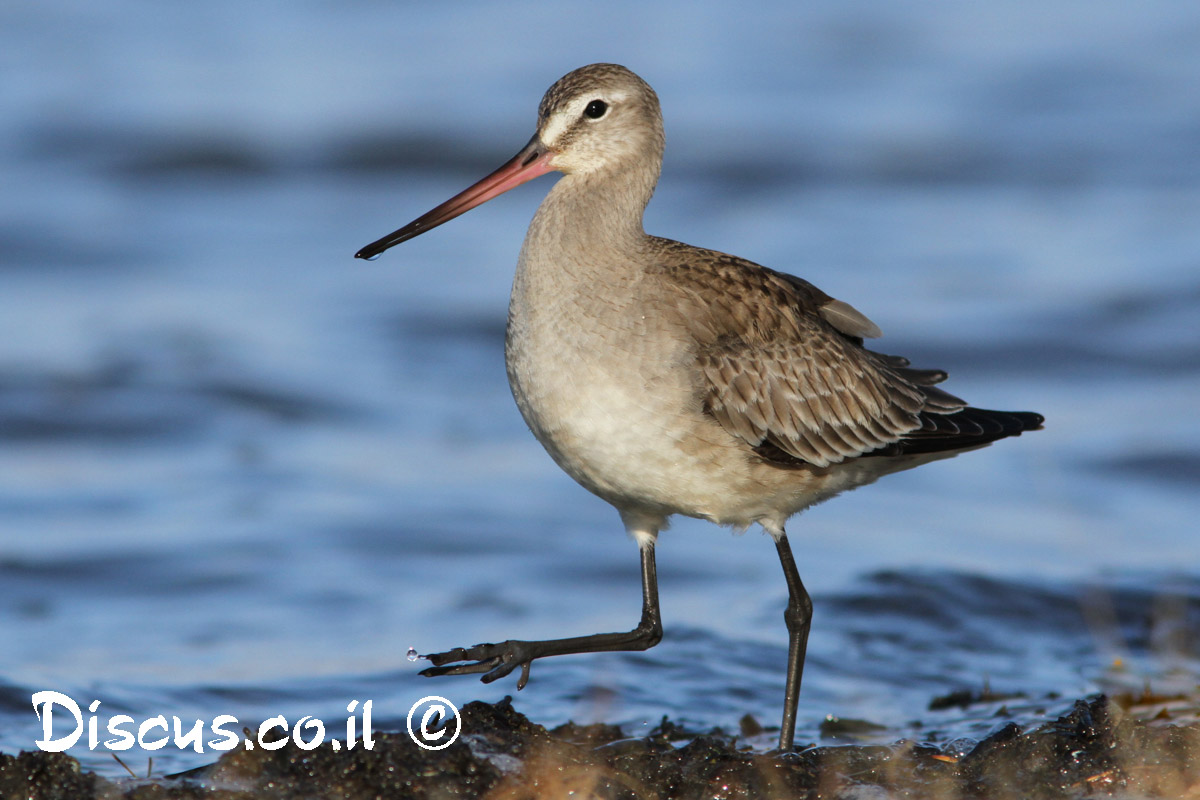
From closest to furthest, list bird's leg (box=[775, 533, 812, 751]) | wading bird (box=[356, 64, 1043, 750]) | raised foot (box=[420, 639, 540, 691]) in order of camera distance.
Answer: wading bird (box=[356, 64, 1043, 750]) < raised foot (box=[420, 639, 540, 691]) < bird's leg (box=[775, 533, 812, 751])

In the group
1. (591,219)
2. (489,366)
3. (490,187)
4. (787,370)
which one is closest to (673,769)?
(787,370)

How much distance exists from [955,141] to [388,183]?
20.2 feet

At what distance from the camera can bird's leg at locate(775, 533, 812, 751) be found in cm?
579

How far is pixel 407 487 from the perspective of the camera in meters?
9.62

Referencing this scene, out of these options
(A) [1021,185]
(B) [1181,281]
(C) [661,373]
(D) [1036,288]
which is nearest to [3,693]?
(C) [661,373]

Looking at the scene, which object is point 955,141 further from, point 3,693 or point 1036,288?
point 3,693

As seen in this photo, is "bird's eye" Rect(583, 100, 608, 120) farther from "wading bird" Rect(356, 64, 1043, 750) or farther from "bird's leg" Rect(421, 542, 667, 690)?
"bird's leg" Rect(421, 542, 667, 690)

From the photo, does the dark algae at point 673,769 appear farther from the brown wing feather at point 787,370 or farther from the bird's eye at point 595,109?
Result: the bird's eye at point 595,109

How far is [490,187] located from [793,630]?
84.0 inches

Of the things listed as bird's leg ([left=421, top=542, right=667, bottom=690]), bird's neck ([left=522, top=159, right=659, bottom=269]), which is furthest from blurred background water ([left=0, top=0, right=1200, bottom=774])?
bird's neck ([left=522, top=159, right=659, bottom=269])

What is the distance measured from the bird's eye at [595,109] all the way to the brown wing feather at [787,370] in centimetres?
54

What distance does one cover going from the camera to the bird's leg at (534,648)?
5246mm

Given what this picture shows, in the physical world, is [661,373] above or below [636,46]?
below

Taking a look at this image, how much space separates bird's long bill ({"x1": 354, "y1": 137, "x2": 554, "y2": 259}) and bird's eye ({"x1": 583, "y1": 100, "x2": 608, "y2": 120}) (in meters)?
0.19
